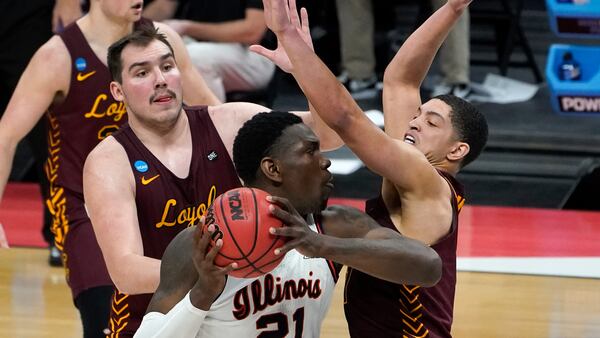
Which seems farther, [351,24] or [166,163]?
[351,24]

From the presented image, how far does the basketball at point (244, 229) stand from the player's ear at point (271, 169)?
1.04 ft

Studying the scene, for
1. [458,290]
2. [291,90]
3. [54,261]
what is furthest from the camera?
[291,90]

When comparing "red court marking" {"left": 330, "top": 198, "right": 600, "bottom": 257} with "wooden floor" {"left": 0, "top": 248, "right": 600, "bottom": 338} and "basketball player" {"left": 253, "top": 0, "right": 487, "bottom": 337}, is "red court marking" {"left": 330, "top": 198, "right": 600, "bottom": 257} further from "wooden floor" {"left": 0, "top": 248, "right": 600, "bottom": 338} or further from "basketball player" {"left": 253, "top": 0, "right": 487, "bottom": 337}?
"basketball player" {"left": 253, "top": 0, "right": 487, "bottom": 337}

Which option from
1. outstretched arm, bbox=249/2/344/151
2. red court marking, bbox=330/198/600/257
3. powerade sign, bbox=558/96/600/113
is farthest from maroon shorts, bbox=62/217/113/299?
powerade sign, bbox=558/96/600/113

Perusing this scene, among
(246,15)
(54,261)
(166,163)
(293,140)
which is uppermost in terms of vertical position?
(293,140)

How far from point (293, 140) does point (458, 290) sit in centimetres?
333

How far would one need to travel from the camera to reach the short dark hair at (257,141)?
351cm

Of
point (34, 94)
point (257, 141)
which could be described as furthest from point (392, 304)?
point (34, 94)

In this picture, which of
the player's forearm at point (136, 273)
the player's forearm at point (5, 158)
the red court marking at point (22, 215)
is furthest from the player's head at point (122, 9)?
the red court marking at point (22, 215)

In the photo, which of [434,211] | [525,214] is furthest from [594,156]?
[434,211]

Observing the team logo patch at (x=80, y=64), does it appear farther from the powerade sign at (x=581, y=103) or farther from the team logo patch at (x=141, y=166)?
the powerade sign at (x=581, y=103)

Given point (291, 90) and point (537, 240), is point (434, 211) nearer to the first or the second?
point (537, 240)

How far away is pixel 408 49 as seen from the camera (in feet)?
14.4

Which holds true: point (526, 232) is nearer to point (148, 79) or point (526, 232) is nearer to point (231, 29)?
point (231, 29)
